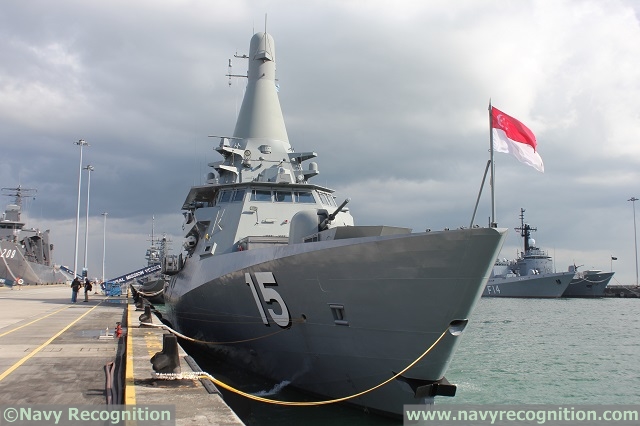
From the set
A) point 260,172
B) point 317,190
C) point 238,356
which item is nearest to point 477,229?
point 238,356

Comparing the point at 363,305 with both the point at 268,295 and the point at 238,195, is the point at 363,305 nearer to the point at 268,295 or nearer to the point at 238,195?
the point at 268,295

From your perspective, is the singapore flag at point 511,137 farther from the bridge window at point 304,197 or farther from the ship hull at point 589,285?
the ship hull at point 589,285

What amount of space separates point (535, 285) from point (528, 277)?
144cm

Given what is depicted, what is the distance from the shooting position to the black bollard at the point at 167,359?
759 cm

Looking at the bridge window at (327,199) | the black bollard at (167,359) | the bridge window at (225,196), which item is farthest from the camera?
the bridge window at (327,199)

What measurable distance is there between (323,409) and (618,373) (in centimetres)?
1008

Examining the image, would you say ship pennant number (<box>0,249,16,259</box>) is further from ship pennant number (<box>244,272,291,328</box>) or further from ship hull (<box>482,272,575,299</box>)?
ship pennant number (<box>244,272,291,328</box>)

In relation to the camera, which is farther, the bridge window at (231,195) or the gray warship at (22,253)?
the gray warship at (22,253)

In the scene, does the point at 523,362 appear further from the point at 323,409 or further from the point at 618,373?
the point at 323,409

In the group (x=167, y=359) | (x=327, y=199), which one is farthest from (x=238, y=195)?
(x=167, y=359)

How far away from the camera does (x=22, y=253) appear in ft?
196

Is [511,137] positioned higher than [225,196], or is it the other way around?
[511,137]

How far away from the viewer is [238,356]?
12.8 m

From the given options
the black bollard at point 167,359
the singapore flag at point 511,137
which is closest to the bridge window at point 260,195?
the black bollard at point 167,359
